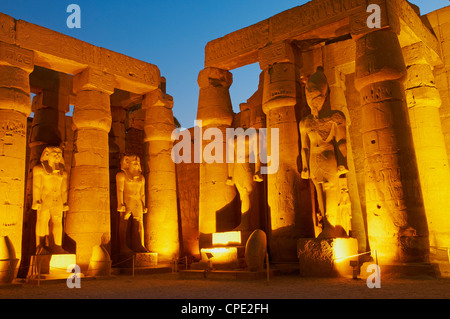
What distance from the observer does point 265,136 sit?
35.9ft

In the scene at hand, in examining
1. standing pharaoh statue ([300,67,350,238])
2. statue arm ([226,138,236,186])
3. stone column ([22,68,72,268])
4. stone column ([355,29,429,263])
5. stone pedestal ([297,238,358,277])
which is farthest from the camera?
stone column ([22,68,72,268])

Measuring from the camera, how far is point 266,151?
1055 centimetres

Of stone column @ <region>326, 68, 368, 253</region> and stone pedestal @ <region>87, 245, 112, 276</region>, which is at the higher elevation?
stone column @ <region>326, 68, 368, 253</region>

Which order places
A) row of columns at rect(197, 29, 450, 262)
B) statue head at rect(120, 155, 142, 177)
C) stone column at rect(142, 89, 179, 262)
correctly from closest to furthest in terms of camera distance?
row of columns at rect(197, 29, 450, 262), statue head at rect(120, 155, 142, 177), stone column at rect(142, 89, 179, 262)

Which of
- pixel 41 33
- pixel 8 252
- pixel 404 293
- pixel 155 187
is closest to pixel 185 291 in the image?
pixel 404 293

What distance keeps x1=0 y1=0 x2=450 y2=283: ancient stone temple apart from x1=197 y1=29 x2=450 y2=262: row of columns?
28 millimetres

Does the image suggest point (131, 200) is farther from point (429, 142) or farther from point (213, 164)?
point (429, 142)

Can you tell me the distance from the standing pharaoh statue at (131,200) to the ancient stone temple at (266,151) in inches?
1.6

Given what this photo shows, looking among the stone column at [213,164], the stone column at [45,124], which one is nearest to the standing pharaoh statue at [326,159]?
the stone column at [213,164]

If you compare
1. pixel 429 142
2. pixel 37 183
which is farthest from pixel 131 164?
pixel 429 142

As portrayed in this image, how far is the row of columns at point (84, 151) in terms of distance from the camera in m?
9.56

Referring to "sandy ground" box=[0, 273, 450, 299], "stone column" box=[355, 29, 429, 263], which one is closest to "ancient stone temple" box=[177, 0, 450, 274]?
"stone column" box=[355, 29, 429, 263]

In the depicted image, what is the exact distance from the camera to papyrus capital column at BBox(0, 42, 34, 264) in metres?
9.28

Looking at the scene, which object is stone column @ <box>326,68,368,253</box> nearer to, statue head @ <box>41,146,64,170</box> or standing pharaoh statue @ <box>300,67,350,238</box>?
standing pharaoh statue @ <box>300,67,350,238</box>
